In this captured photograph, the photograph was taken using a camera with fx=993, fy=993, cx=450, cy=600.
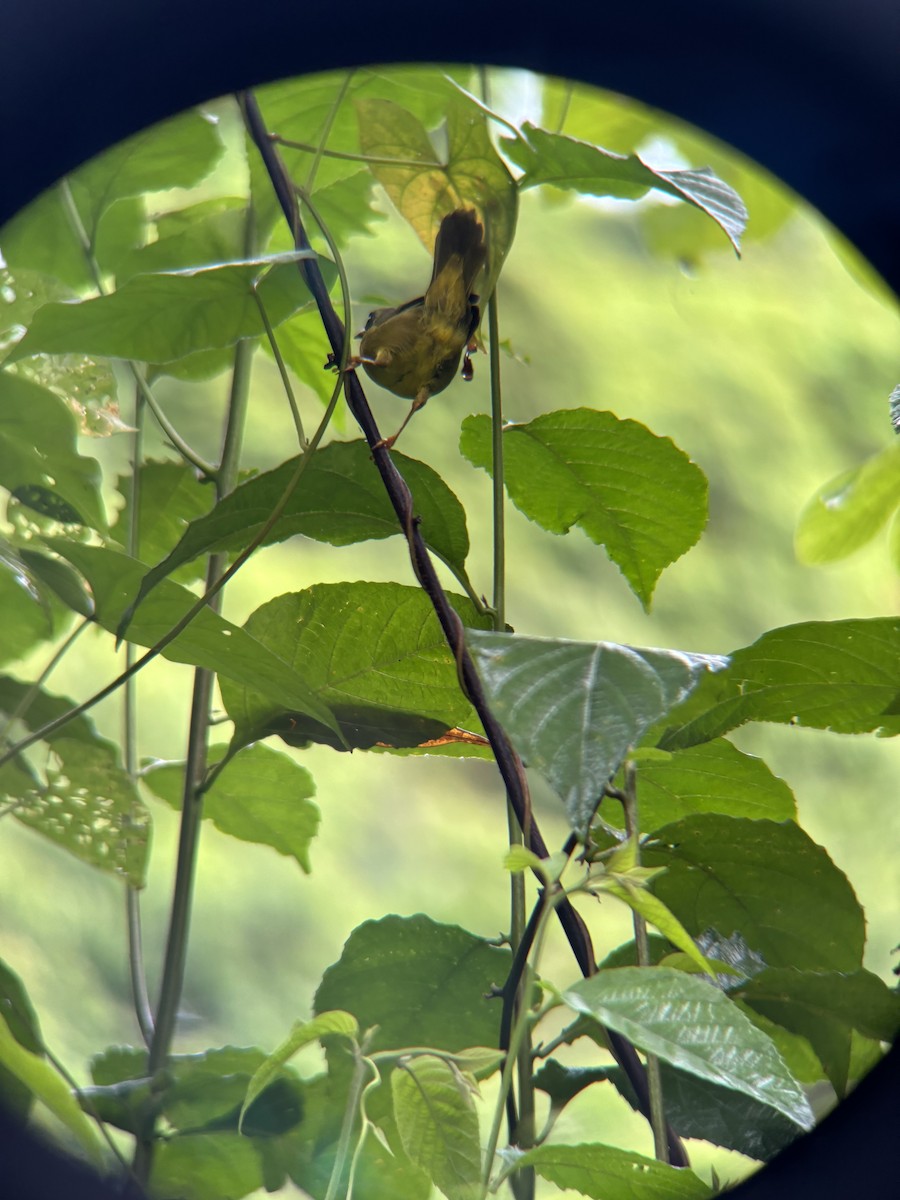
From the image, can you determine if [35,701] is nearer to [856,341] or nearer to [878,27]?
[878,27]

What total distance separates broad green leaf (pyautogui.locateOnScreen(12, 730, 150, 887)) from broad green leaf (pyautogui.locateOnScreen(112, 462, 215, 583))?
11 centimetres

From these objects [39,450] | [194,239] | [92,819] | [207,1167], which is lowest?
[207,1167]

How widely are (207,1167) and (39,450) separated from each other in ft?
0.82

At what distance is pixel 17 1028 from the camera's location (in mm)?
314

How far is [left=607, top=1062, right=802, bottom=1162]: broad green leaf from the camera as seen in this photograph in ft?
0.98

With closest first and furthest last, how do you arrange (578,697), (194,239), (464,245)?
(578,697) < (464,245) < (194,239)

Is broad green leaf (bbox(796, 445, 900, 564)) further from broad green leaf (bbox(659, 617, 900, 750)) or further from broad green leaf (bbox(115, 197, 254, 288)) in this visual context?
broad green leaf (bbox(115, 197, 254, 288))

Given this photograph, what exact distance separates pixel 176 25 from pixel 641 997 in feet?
0.82

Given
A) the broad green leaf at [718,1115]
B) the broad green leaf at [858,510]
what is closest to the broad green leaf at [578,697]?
the broad green leaf at [718,1115]

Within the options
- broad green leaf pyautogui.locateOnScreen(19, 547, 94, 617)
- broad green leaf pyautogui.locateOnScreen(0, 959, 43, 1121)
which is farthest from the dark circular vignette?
broad green leaf pyautogui.locateOnScreen(19, 547, 94, 617)

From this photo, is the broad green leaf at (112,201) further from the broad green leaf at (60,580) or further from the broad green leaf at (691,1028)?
the broad green leaf at (691,1028)

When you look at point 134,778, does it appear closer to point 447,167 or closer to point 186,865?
point 186,865

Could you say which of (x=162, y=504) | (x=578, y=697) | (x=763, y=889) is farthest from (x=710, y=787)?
(x=162, y=504)

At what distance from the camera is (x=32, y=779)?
36 centimetres
